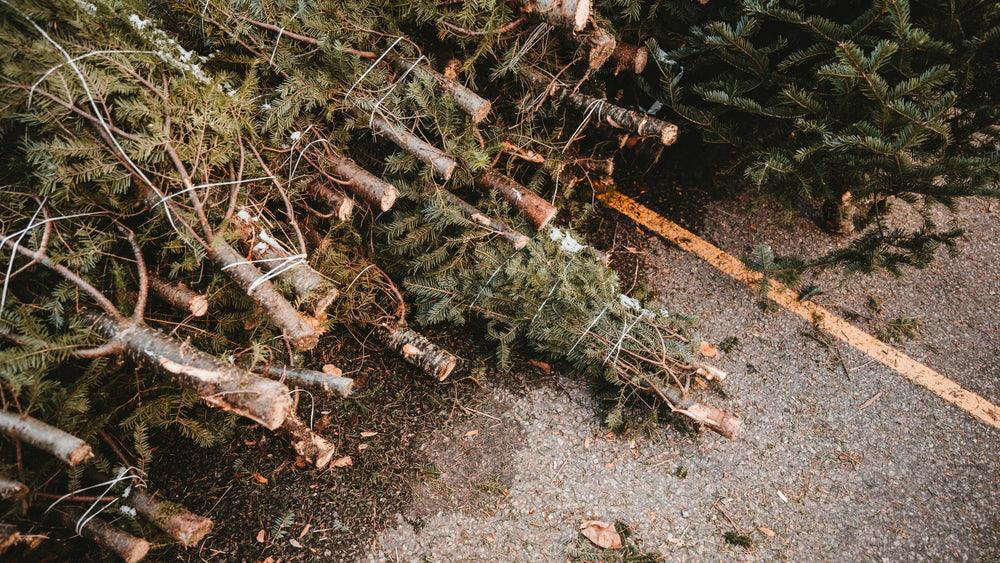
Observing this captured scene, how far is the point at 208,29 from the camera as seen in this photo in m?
2.53

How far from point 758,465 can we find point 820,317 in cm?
127

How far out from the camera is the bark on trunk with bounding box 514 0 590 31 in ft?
8.45

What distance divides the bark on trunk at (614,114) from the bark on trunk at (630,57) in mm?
319

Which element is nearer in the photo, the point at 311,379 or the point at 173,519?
the point at 173,519

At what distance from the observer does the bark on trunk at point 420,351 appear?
2688mm

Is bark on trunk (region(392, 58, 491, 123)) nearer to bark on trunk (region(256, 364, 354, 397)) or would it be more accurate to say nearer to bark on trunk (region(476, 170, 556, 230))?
bark on trunk (region(476, 170, 556, 230))

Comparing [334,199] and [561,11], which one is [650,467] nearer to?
[334,199]

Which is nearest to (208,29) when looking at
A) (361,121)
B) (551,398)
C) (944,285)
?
(361,121)

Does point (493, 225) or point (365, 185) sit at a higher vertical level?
point (365, 185)

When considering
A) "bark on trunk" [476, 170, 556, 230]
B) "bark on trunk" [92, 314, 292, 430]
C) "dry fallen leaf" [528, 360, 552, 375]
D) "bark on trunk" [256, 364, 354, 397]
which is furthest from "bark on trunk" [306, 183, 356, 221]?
"dry fallen leaf" [528, 360, 552, 375]

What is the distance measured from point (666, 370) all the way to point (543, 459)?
0.85m

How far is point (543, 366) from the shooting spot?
289cm

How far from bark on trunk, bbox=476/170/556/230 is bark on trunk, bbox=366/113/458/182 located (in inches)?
13.2

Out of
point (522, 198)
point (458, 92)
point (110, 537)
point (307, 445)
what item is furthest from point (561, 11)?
point (110, 537)
